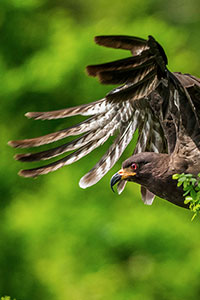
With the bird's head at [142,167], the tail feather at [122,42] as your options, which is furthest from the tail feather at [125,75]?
the bird's head at [142,167]

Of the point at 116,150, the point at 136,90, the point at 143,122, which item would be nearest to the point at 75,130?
the point at 116,150

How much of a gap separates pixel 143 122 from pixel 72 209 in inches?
110

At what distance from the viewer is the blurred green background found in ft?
23.2

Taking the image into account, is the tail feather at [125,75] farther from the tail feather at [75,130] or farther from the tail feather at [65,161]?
the tail feather at [65,161]

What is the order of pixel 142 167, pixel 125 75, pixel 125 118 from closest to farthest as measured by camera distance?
pixel 125 75
pixel 142 167
pixel 125 118

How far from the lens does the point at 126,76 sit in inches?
136

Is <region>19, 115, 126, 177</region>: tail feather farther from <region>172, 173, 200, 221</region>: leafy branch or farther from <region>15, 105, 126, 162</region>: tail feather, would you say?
<region>172, 173, 200, 221</region>: leafy branch

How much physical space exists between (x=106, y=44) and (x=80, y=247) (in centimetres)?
420

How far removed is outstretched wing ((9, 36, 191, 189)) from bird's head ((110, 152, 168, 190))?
14 centimetres

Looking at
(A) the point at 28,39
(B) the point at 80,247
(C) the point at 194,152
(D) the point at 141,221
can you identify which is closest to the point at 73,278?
(B) the point at 80,247

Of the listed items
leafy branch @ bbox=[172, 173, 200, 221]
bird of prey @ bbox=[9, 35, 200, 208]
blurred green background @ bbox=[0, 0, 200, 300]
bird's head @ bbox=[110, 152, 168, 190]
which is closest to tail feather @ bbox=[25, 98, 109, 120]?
bird of prey @ bbox=[9, 35, 200, 208]

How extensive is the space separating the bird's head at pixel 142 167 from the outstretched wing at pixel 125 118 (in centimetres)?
14

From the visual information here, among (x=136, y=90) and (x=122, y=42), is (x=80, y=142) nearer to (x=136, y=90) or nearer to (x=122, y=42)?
(x=136, y=90)

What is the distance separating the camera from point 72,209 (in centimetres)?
730
